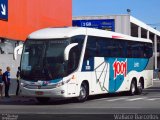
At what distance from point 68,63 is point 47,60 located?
99 centimetres

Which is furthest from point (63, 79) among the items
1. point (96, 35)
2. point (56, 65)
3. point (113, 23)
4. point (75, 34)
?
point (113, 23)

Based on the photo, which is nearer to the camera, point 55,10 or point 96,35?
point 96,35

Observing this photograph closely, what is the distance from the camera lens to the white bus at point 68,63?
22.6 m

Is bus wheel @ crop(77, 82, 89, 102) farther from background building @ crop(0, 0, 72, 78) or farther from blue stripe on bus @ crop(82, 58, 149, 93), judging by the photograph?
background building @ crop(0, 0, 72, 78)

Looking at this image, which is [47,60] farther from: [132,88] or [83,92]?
[132,88]

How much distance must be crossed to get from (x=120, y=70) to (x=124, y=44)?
5.36ft

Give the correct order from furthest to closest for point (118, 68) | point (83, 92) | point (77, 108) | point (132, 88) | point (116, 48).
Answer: point (132, 88) < point (118, 68) < point (116, 48) < point (83, 92) < point (77, 108)

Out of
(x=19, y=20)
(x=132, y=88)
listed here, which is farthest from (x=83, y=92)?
(x=19, y=20)

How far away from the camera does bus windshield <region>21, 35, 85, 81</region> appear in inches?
891

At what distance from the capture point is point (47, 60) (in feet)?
74.8

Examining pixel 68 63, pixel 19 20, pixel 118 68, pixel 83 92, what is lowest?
pixel 83 92

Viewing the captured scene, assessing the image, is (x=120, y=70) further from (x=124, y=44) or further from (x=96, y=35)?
(x=96, y=35)

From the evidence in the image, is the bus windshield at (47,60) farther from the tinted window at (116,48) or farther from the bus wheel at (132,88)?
the bus wheel at (132,88)

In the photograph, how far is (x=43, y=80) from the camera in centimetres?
2270
